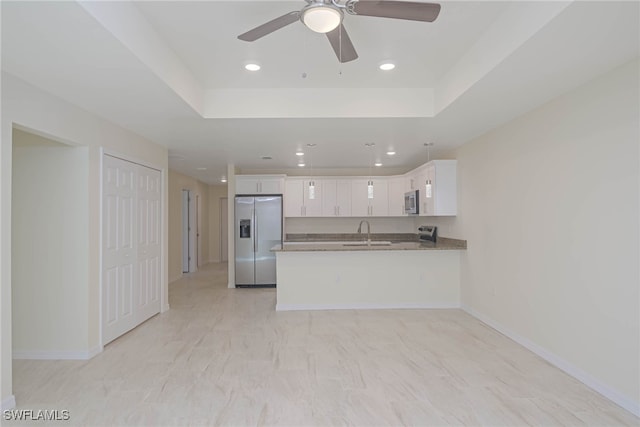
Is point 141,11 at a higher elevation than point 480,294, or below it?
higher

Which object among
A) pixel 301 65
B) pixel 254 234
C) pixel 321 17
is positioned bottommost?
pixel 254 234

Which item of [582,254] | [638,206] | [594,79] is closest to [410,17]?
[594,79]

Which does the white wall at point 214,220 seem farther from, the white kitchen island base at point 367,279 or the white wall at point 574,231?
the white wall at point 574,231

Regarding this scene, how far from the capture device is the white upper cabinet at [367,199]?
7.17m

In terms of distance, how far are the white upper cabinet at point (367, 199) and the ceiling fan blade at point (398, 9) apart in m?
5.27

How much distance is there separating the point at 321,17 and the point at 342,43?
42 centimetres

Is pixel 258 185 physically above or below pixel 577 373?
above

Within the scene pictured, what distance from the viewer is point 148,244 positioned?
4766 millimetres

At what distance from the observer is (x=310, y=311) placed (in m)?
5.21

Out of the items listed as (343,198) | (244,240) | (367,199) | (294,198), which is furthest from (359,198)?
(244,240)

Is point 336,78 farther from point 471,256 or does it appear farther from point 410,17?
point 471,256

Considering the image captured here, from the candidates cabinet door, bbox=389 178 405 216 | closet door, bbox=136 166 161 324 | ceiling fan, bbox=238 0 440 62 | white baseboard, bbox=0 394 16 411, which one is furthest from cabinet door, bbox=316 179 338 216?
white baseboard, bbox=0 394 16 411

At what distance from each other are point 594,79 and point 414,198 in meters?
3.53

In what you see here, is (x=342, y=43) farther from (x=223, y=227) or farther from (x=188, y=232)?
(x=223, y=227)
